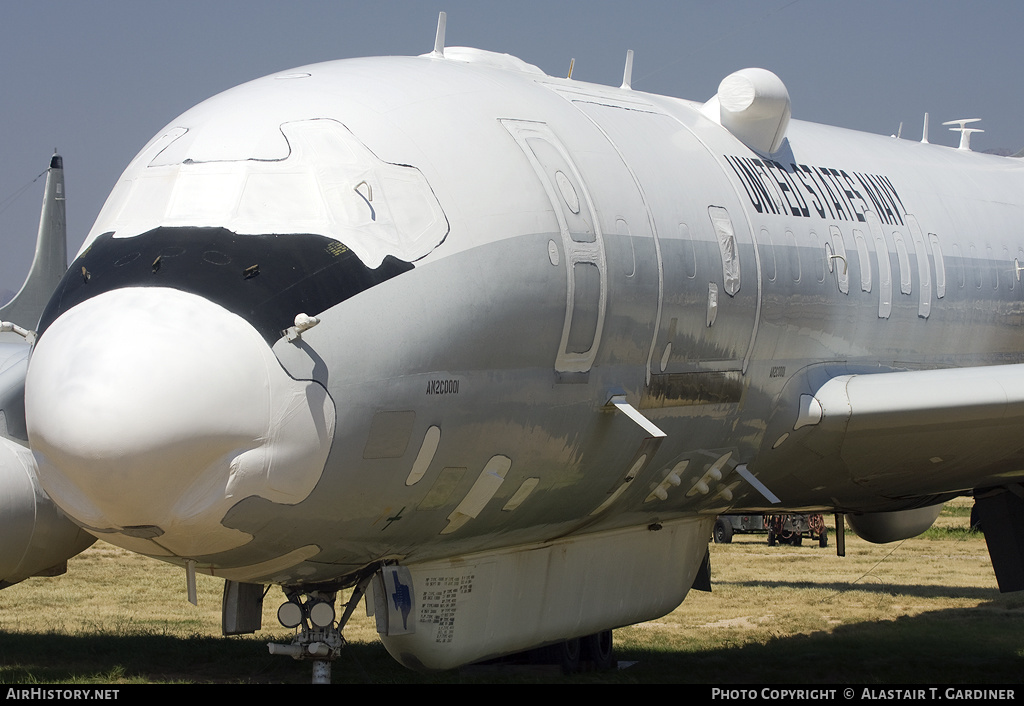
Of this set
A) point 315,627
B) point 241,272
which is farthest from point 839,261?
point 241,272

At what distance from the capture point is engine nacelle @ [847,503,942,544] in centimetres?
1386

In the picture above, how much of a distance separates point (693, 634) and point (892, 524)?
2.50 meters

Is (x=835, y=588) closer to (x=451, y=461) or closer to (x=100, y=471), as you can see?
(x=451, y=461)

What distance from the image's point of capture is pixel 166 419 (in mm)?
5344

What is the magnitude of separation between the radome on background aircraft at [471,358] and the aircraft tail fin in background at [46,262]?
7.26m

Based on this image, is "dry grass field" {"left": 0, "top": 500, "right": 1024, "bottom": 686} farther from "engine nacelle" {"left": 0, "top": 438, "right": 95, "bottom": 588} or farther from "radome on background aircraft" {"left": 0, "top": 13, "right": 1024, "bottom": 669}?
"radome on background aircraft" {"left": 0, "top": 13, "right": 1024, "bottom": 669}

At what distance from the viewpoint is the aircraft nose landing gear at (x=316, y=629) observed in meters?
6.94

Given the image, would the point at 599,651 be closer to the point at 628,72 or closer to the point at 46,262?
the point at 628,72

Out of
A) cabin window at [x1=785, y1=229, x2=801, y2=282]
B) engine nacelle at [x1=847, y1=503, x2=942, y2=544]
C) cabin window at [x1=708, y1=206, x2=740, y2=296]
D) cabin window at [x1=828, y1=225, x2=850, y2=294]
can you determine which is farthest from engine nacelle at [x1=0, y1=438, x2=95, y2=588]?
engine nacelle at [x1=847, y1=503, x2=942, y2=544]

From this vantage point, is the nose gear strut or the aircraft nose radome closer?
the aircraft nose radome

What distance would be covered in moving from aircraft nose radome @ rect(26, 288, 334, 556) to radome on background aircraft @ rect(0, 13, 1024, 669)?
13mm

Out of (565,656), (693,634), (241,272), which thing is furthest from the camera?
(693,634)

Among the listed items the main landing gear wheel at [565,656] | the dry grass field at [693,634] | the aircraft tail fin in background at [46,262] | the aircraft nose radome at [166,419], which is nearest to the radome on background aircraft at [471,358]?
the aircraft nose radome at [166,419]

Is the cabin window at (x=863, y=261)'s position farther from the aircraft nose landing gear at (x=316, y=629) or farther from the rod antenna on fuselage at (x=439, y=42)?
the aircraft nose landing gear at (x=316, y=629)
